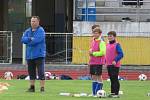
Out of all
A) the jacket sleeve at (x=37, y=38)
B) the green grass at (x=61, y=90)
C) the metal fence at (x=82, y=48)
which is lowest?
the green grass at (x=61, y=90)

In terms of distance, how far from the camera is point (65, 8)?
29.3m

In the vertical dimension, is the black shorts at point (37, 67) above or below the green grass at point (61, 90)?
above

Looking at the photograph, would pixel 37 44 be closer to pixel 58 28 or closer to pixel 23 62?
pixel 23 62

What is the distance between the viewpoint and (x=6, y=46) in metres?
23.8

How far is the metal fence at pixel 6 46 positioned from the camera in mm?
23672

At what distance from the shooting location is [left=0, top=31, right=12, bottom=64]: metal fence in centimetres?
2367

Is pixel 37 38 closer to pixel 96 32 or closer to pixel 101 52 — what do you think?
pixel 96 32

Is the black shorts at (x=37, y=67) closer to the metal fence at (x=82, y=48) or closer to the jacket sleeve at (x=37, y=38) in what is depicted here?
the jacket sleeve at (x=37, y=38)

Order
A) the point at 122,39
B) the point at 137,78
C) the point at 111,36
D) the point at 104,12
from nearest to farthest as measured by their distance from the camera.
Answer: the point at 111,36 < the point at 137,78 < the point at 122,39 < the point at 104,12

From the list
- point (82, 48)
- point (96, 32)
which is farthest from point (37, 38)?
point (82, 48)

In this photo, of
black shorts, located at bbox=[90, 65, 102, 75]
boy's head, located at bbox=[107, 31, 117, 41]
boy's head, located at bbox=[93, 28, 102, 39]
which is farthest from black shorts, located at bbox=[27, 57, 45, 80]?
boy's head, located at bbox=[107, 31, 117, 41]

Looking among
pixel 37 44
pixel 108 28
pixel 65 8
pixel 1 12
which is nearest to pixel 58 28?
pixel 65 8

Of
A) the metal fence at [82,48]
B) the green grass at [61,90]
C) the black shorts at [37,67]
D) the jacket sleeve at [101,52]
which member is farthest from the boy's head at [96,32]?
the metal fence at [82,48]

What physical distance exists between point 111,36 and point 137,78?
8473 millimetres
